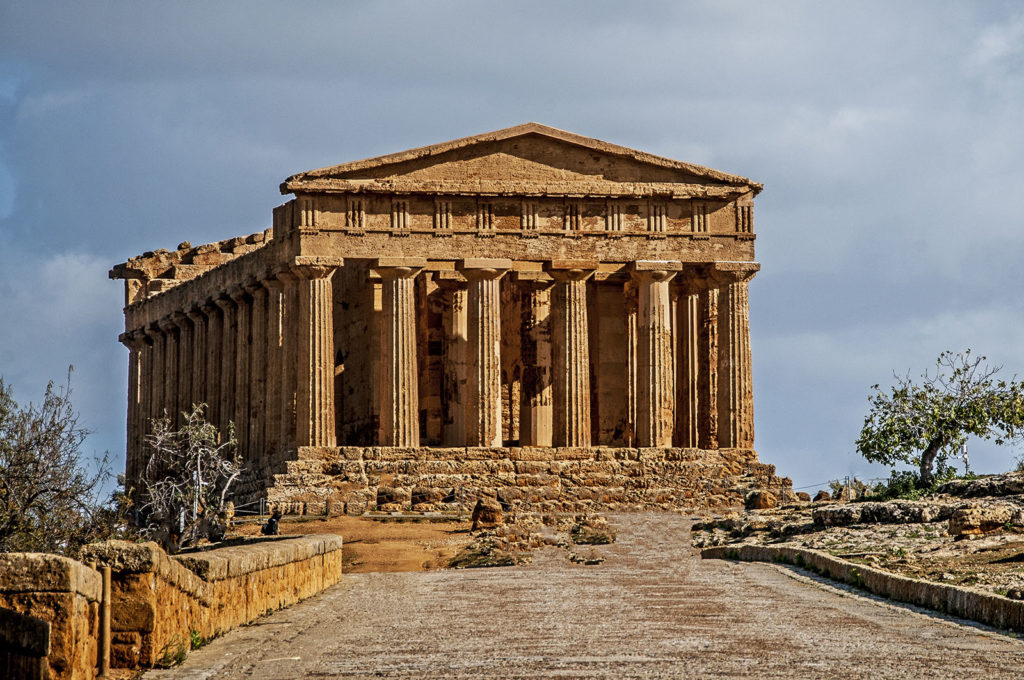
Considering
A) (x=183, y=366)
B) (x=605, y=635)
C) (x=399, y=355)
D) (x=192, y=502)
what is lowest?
(x=605, y=635)

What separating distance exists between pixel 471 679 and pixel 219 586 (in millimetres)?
4093

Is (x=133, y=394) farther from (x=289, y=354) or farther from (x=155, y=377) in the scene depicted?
(x=289, y=354)

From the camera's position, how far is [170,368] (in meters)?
65.1

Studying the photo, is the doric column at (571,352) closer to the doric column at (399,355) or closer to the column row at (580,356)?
the column row at (580,356)

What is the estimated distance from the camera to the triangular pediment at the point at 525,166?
49.9 metres

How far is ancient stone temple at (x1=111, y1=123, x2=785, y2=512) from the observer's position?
48.3 meters

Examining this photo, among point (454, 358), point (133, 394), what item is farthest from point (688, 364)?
point (133, 394)

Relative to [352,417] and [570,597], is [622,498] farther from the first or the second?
[570,597]

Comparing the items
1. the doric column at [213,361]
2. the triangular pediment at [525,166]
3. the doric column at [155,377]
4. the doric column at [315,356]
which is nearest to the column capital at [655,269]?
the triangular pediment at [525,166]

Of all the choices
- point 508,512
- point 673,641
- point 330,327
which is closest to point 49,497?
point 508,512

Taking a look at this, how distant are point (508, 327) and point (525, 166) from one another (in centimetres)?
622

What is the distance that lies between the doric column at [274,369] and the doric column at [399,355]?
341cm

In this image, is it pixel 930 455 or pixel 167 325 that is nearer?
pixel 930 455

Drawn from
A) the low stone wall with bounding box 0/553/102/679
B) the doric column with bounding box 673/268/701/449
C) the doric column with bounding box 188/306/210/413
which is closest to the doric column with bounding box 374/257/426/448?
the doric column with bounding box 673/268/701/449
